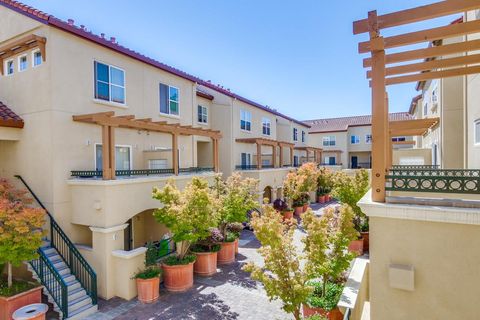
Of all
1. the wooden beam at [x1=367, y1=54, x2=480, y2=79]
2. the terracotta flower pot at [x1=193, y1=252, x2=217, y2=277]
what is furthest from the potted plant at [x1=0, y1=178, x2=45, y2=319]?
the wooden beam at [x1=367, y1=54, x2=480, y2=79]

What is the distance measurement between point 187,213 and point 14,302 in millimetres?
6380

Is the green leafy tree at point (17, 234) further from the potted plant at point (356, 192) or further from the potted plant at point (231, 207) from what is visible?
the potted plant at point (356, 192)

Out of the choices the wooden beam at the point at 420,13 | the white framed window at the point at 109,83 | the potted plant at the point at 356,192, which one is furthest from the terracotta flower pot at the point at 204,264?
the wooden beam at the point at 420,13

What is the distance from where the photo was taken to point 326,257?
8047 mm

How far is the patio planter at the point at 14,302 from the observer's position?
8914 millimetres

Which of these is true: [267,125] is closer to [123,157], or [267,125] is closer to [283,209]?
[283,209]

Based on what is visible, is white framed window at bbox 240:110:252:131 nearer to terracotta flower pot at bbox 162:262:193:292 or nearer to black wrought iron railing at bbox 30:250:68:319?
terracotta flower pot at bbox 162:262:193:292

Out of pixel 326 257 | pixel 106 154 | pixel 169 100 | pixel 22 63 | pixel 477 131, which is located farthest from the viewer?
pixel 169 100

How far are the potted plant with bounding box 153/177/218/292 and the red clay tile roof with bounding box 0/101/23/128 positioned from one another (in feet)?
23.5

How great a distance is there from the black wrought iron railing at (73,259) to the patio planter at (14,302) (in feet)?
1.69

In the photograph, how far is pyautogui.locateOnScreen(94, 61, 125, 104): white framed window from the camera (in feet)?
43.2

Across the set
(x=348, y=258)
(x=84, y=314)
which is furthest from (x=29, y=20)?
(x=348, y=258)

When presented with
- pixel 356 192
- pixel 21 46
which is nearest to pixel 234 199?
pixel 356 192

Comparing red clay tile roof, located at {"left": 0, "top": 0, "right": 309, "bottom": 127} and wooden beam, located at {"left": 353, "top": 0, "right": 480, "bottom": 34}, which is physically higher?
red clay tile roof, located at {"left": 0, "top": 0, "right": 309, "bottom": 127}
